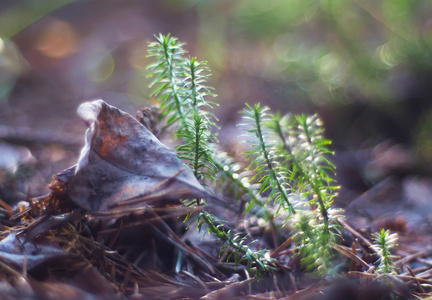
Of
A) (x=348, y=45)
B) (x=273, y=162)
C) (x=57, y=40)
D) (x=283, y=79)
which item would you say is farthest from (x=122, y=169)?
(x=57, y=40)

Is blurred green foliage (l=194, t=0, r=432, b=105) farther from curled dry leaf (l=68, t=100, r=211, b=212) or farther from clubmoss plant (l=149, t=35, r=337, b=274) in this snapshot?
curled dry leaf (l=68, t=100, r=211, b=212)

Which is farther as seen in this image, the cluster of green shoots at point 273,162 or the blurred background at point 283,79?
the blurred background at point 283,79

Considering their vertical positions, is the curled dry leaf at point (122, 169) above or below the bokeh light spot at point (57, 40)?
below

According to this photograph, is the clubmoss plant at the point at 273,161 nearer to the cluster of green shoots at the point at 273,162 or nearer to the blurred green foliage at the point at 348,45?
the cluster of green shoots at the point at 273,162

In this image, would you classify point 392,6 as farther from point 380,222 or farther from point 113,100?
point 113,100

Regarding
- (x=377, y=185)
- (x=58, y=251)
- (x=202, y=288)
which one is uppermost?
(x=377, y=185)

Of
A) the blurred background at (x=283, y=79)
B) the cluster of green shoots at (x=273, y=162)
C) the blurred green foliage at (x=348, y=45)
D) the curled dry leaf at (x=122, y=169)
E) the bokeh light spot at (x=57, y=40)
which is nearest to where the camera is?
the curled dry leaf at (x=122, y=169)

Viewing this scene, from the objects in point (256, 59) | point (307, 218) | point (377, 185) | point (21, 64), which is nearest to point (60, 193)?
point (307, 218)

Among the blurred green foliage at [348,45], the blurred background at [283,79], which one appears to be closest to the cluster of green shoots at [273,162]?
the blurred background at [283,79]
